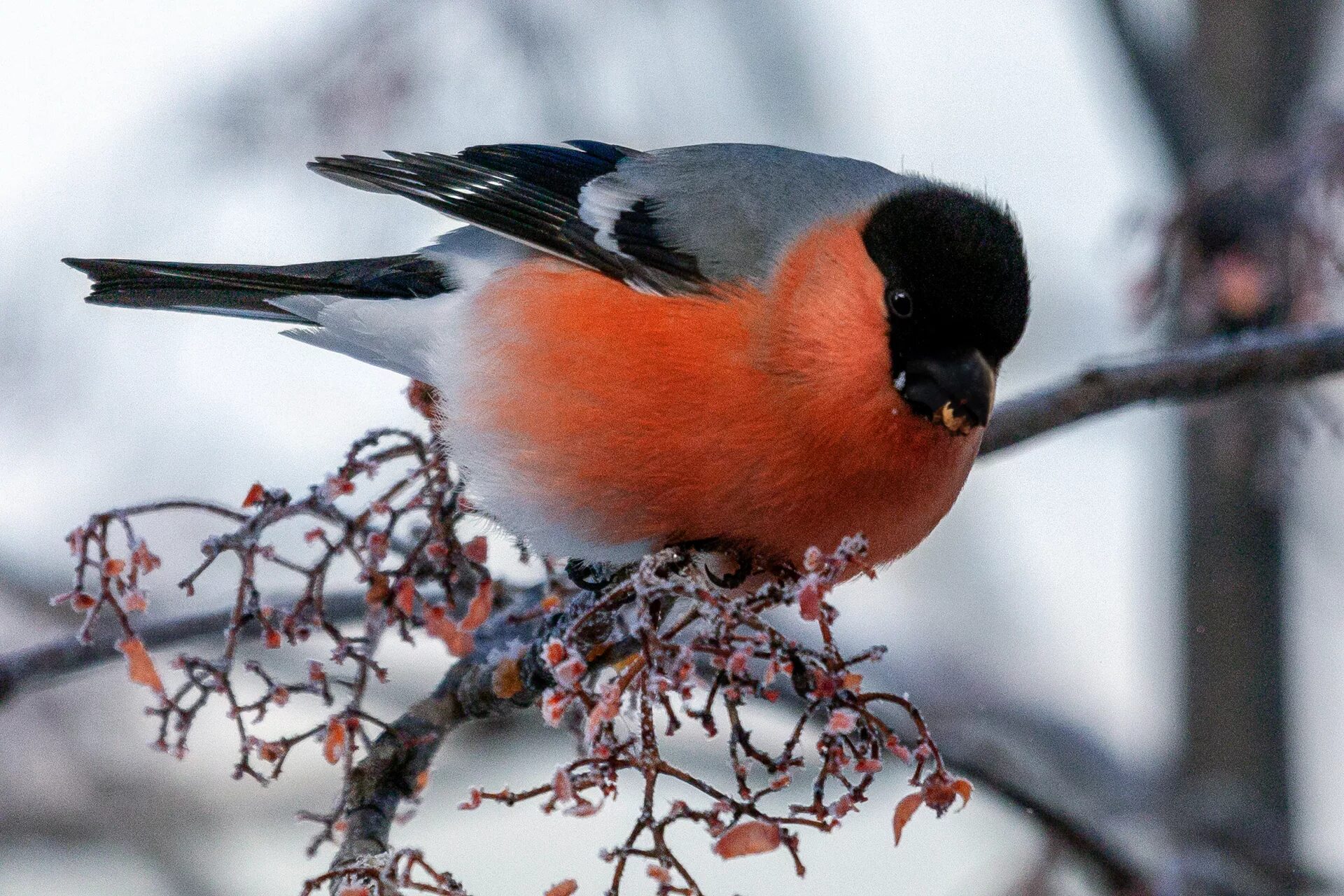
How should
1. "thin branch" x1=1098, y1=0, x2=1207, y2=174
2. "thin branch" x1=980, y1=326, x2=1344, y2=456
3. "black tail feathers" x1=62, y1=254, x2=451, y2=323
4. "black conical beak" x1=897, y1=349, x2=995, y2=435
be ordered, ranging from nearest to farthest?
"black conical beak" x1=897, y1=349, x2=995, y2=435 → "black tail feathers" x1=62, y1=254, x2=451, y2=323 → "thin branch" x1=980, y1=326, x2=1344, y2=456 → "thin branch" x1=1098, y1=0, x2=1207, y2=174

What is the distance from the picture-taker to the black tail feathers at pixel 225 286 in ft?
8.76

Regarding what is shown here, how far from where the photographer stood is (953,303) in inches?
82.6

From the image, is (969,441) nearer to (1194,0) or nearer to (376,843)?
(376,843)

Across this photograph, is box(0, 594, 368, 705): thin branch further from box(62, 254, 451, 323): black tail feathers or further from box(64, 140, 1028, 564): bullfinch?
A: box(62, 254, 451, 323): black tail feathers

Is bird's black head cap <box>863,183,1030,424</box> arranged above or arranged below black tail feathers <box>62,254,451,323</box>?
below

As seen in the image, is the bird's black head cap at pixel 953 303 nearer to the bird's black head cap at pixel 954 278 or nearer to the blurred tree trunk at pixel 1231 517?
the bird's black head cap at pixel 954 278

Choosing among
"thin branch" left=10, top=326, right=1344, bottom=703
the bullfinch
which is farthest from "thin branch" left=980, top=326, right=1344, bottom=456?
the bullfinch

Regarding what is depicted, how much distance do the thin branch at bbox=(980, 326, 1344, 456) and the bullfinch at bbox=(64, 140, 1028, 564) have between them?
0.50 m

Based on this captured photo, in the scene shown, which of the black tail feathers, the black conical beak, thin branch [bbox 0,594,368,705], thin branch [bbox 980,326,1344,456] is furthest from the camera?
thin branch [bbox 980,326,1344,456]

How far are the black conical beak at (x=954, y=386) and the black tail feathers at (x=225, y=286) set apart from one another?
98 centimetres

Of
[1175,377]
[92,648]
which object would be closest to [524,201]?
[92,648]

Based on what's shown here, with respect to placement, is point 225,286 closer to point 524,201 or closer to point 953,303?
point 524,201

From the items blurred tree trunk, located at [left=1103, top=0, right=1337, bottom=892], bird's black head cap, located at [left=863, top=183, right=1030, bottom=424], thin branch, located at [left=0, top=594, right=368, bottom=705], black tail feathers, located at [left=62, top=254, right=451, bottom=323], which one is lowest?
thin branch, located at [left=0, top=594, right=368, bottom=705]

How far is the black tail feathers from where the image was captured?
2.67 metres
